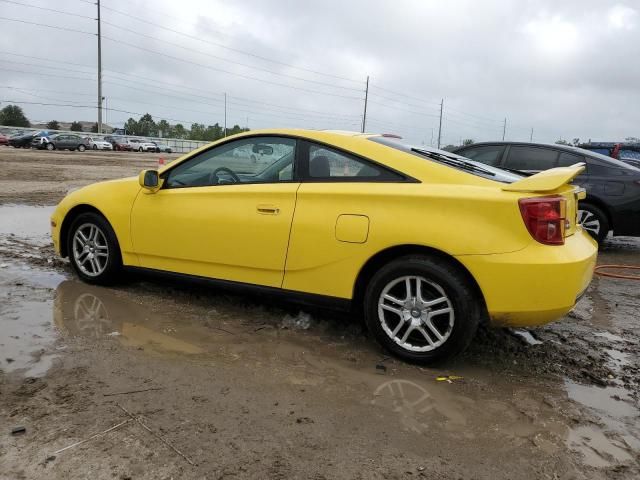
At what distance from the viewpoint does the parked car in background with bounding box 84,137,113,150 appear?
160ft

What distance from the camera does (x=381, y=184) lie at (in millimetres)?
3646

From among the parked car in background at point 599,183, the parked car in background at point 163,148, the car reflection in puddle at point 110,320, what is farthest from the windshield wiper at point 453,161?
the parked car in background at point 163,148

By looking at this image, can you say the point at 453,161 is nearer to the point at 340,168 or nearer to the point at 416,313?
the point at 340,168

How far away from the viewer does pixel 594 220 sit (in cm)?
779

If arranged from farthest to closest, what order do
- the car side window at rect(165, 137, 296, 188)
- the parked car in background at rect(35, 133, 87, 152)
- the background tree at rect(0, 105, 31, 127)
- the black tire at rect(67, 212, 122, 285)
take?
the background tree at rect(0, 105, 31, 127) < the parked car in background at rect(35, 133, 87, 152) < the black tire at rect(67, 212, 122, 285) < the car side window at rect(165, 137, 296, 188)

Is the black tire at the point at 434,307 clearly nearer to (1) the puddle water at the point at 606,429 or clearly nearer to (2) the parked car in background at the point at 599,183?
(1) the puddle water at the point at 606,429

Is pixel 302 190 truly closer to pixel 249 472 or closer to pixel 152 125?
pixel 249 472

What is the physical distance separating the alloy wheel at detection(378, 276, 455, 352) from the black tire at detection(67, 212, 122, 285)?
8.36ft

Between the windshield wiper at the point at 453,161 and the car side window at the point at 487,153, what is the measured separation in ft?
14.8

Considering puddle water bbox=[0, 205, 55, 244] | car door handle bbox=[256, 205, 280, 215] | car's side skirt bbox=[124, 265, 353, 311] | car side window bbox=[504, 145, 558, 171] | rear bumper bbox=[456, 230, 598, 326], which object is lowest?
puddle water bbox=[0, 205, 55, 244]

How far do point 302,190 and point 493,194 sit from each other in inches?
51.1

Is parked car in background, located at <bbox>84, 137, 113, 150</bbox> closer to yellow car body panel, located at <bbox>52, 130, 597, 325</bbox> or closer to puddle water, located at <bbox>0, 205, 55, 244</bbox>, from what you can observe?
puddle water, located at <bbox>0, 205, 55, 244</bbox>

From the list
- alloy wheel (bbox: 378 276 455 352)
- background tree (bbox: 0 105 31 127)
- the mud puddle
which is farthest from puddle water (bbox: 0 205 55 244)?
background tree (bbox: 0 105 31 127)

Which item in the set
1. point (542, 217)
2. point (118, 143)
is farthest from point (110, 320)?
point (118, 143)
